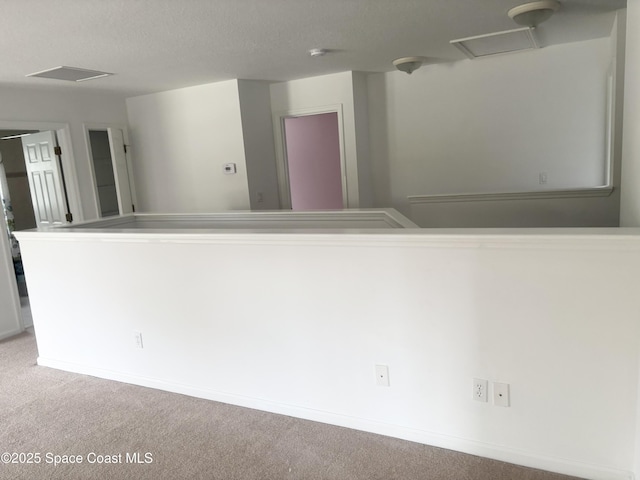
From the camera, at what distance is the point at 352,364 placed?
7.72 feet

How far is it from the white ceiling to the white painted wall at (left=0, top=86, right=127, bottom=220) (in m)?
0.23

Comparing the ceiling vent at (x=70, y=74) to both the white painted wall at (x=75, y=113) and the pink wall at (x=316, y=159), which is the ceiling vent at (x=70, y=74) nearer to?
the white painted wall at (x=75, y=113)

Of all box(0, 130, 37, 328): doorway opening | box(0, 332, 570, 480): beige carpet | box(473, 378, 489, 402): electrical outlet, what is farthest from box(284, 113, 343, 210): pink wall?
box(473, 378, 489, 402): electrical outlet

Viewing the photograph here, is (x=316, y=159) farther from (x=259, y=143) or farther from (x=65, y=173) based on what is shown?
(x=65, y=173)

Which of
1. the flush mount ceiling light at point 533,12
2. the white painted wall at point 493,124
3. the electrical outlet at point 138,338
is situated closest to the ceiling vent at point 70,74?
the electrical outlet at point 138,338

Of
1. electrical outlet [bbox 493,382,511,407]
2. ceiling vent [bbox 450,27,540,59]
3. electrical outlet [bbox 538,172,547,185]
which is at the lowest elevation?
electrical outlet [bbox 493,382,511,407]

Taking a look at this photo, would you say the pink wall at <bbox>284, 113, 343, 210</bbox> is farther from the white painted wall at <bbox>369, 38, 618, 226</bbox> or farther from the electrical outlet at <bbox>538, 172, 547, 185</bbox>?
the electrical outlet at <bbox>538, 172, 547, 185</bbox>

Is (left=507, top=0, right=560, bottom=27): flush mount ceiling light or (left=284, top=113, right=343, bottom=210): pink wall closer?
(left=507, top=0, right=560, bottom=27): flush mount ceiling light

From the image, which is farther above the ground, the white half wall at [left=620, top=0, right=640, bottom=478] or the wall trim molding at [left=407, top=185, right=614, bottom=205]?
the white half wall at [left=620, top=0, right=640, bottom=478]

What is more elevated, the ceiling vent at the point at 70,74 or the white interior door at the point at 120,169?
the ceiling vent at the point at 70,74

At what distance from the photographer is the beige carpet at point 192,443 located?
2111mm

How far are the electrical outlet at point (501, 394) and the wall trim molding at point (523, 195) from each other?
203cm

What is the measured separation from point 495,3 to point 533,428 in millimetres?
2435

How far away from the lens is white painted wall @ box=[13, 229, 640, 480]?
6.07 ft
